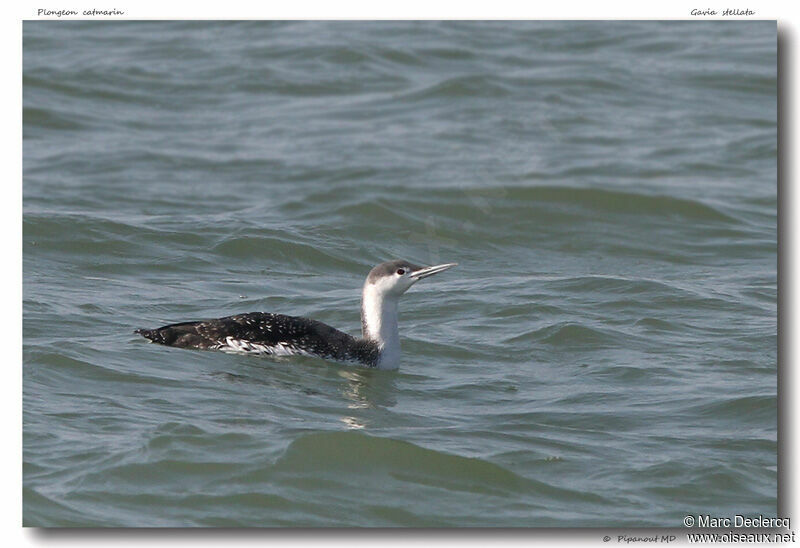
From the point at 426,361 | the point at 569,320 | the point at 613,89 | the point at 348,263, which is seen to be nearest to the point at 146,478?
the point at 426,361

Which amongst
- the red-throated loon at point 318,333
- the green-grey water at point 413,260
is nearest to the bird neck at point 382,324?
the red-throated loon at point 318,333

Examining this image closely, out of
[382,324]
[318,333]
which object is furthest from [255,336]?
[382,324]

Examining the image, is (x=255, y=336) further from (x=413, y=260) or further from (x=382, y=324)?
(x=413, y=260)

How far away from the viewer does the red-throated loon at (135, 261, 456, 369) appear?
35.7ft

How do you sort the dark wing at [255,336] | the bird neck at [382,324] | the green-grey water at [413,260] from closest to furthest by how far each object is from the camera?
the green-grey water at [413,260], the dark wing at [255,336], the bird neck at [382,324]

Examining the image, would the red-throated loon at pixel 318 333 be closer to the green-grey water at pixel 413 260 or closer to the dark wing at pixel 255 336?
the dark wing at pixel 255 336

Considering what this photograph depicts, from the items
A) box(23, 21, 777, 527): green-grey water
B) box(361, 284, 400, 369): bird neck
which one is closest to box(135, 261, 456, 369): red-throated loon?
box(361, 284, 400, 369): bird neck

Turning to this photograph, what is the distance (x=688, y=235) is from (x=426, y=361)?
5120 mm

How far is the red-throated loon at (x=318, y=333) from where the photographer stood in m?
10.9

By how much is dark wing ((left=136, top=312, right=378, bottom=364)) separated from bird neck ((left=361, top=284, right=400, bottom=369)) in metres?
0.25

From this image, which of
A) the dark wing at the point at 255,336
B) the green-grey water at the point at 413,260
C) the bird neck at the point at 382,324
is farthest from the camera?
the bird neck at the point at 382,324

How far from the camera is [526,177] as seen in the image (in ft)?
54.6

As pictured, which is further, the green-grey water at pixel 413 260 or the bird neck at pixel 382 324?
the bird neck at pixel 382 324

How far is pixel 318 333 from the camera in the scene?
434 inches
